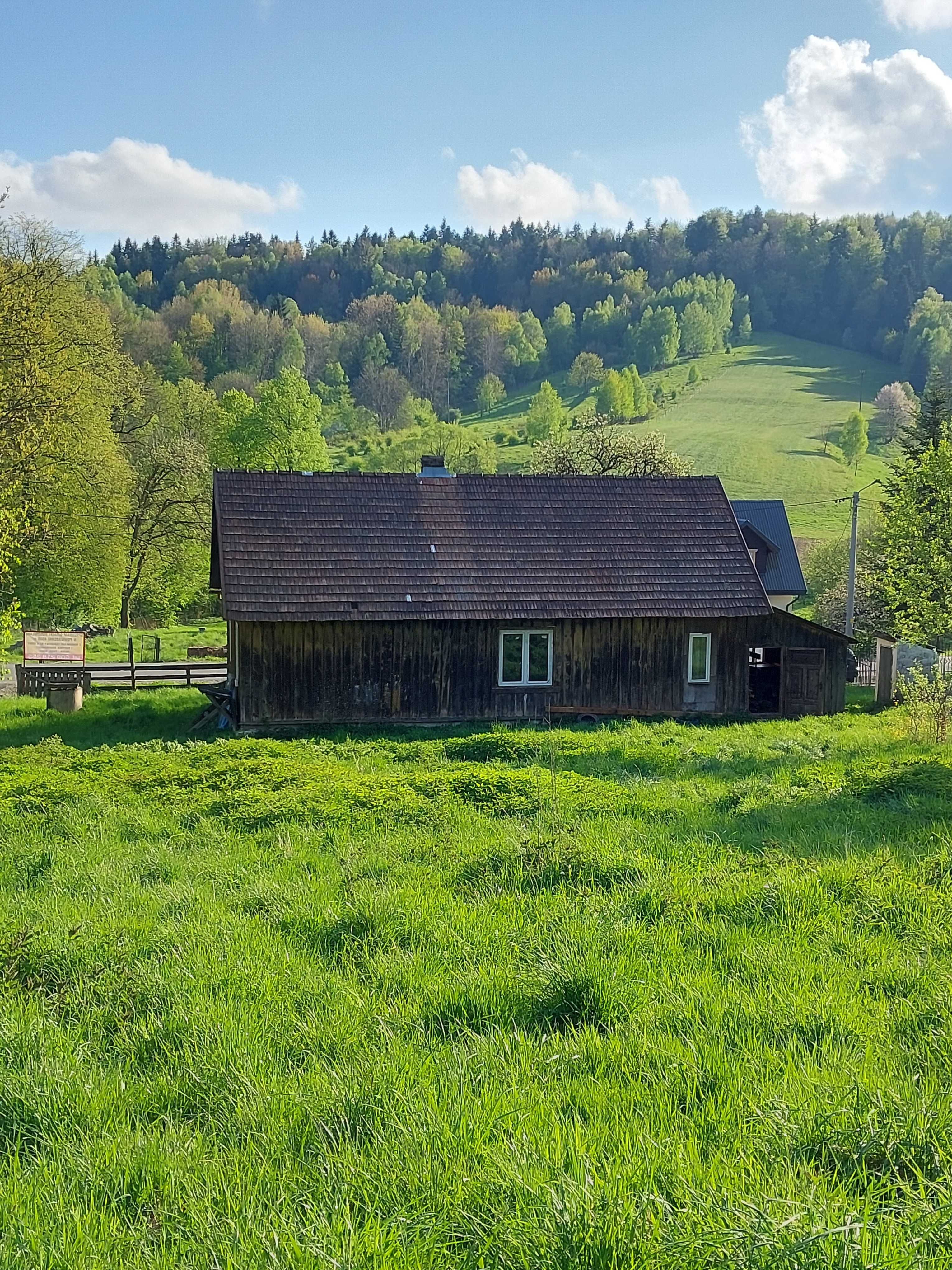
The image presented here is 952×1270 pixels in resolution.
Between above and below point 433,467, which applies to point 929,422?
above

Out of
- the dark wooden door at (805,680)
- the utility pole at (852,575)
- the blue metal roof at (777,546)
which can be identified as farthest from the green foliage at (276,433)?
the dark wooden door at (805,680)

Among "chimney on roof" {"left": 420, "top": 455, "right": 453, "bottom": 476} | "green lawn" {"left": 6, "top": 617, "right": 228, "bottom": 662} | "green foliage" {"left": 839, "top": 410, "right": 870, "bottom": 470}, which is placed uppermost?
"green foliage" {"left": 839, "top": 410, "right": 870, "bottom": 470}

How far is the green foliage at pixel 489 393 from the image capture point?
389 feet

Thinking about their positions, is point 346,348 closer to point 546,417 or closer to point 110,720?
point 546,417

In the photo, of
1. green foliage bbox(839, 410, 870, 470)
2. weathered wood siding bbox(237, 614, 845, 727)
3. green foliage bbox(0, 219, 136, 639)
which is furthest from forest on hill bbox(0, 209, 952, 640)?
green foliage bbox(839, 410, 870, 470)

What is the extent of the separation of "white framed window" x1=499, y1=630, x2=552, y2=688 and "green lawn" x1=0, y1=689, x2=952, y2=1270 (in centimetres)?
1276

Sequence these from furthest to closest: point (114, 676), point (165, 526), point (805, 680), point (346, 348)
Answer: point (346, 348) → point (165, 526) → point (114, 676) → point (805, 680)

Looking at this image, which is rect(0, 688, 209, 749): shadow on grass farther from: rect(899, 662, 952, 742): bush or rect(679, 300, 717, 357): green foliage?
rect(679, 300, 717, 357): green foliage

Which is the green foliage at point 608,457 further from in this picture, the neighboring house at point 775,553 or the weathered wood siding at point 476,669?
the weathered wood siding at point 476,669

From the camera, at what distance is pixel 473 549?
958 inches

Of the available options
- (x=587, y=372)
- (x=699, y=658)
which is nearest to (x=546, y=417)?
(x=587, y=372)

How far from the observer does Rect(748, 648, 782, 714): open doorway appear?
26.6 meters

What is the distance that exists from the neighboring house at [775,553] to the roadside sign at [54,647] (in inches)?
1114

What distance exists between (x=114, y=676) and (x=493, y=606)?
474 inches
